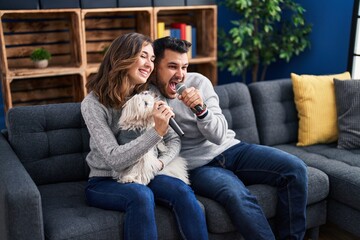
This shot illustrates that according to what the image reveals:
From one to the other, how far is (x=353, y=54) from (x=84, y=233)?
263 cm

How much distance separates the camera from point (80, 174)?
226 centimetres

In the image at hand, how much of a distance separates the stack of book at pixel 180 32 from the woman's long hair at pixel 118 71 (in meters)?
1.72

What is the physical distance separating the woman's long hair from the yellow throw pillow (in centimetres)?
116

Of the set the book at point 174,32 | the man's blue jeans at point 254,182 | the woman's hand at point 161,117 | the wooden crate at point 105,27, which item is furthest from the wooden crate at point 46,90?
the woman's hand at point 161,117

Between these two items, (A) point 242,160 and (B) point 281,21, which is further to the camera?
(B) point 281,21

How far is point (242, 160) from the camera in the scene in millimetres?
2184

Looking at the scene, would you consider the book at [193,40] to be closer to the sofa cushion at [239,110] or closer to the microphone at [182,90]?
the sofa cushion at [239,110]

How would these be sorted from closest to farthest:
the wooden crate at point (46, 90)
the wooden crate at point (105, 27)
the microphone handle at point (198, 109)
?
the microphone handle at point (198, 109) → the wooden crate at point (46, 90) → the wooden crate at point (105, 27)

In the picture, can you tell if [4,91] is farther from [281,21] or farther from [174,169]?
A: [281,21]

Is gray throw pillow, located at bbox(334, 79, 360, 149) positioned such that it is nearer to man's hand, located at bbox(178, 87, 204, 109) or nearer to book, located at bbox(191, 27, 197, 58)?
man's hand, located at bbox(178, 87, 204, 109)

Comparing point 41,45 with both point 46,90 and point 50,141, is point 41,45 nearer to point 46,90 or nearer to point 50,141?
point 46,90

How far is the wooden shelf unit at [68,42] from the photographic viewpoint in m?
3.36

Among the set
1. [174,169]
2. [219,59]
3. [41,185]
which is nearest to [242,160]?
[174,169]

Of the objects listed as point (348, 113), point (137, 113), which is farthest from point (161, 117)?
point (348, 113)
